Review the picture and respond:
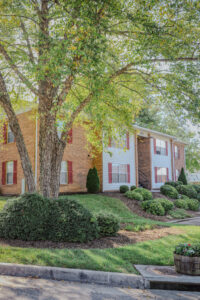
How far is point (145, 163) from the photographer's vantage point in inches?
1044

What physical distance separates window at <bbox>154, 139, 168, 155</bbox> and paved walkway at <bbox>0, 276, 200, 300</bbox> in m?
22.9

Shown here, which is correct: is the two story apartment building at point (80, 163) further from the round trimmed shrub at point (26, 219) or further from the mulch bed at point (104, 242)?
the round trimmed shrub at point (26, 219)

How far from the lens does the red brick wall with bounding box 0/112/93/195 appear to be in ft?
60.6

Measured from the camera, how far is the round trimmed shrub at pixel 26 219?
7.43m

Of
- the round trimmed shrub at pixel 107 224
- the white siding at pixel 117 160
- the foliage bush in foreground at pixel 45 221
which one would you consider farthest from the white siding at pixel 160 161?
the foliage bush in foreground at pixel 45 221

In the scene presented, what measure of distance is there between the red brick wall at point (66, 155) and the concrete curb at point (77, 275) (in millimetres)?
12915

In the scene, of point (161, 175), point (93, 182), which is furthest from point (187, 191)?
point (93, 182)

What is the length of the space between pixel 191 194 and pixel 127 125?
50.6 feet

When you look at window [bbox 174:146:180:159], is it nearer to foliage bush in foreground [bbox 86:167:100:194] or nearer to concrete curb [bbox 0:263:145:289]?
foliage bush in foreground [bbox 86:167:100:194]

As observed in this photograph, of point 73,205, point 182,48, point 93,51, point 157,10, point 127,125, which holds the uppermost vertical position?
point 157,10

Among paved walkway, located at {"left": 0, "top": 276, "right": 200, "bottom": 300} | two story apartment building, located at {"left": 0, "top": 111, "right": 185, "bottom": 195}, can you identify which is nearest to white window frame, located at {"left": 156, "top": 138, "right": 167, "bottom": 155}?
two story apartment building, located at {"left": 0, "top": 111, "right": 185, "bottom": 195}

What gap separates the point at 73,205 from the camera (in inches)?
314

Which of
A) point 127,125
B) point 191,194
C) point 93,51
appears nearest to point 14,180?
point 127,125

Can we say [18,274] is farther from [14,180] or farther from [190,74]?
[14,180]
